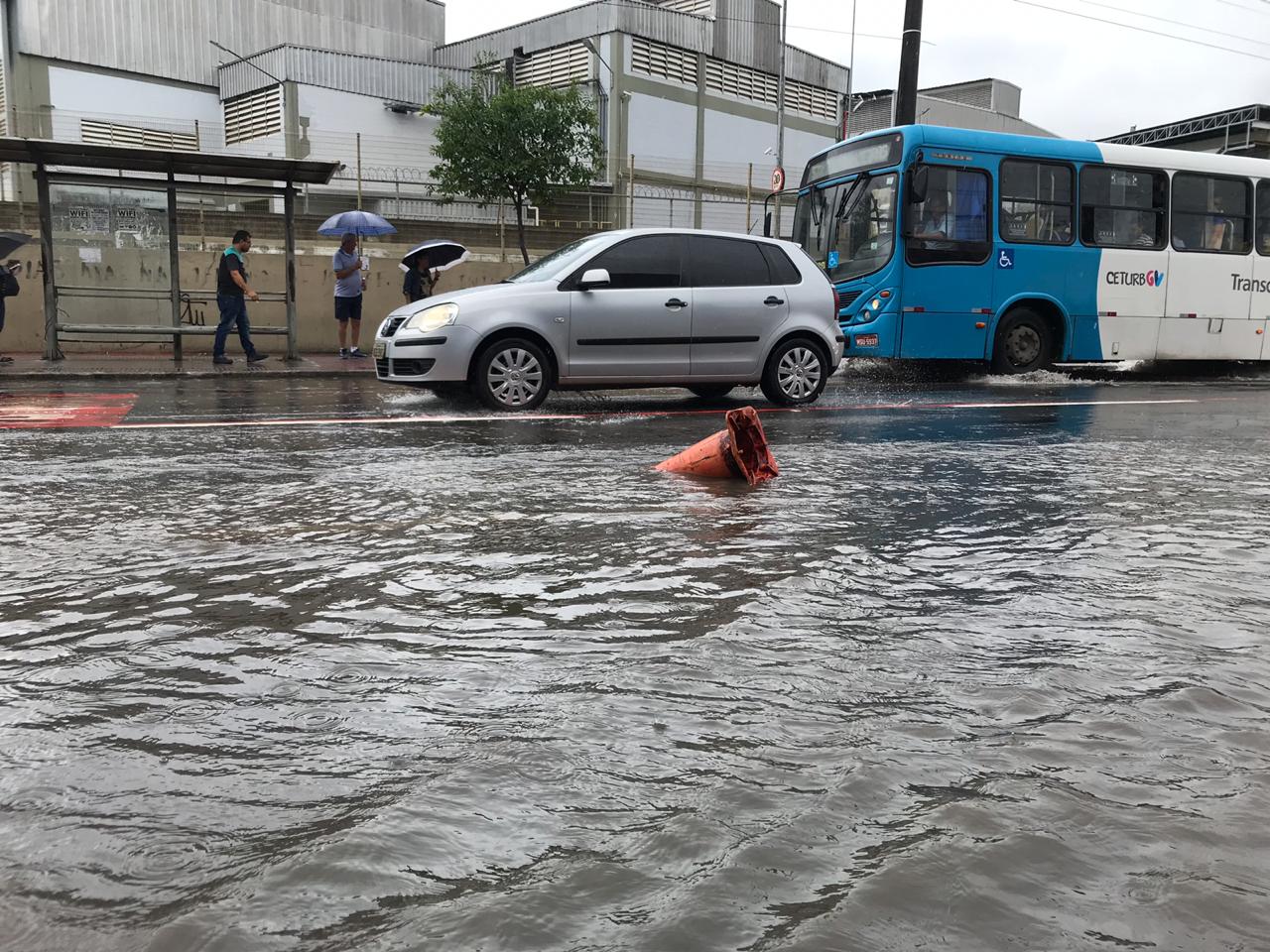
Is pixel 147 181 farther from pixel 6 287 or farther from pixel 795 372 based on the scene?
pixel 795 372

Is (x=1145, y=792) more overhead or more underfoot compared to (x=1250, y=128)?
more underfoot

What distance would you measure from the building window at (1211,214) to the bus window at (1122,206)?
1.06ft

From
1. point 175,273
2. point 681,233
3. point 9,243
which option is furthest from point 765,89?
point 681,233

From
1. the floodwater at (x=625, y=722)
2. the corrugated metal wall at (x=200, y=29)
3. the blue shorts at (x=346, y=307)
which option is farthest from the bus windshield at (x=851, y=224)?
the corrugated metal wall at (x=200, y=29)

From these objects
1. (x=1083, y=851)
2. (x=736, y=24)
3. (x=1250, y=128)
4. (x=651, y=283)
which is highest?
(x=736, y=24)

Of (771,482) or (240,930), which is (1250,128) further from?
(240,930)

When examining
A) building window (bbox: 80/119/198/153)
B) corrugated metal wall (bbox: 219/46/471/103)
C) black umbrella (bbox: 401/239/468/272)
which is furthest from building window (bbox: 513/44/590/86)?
black umbrella (bbox: 401/239/468/272)

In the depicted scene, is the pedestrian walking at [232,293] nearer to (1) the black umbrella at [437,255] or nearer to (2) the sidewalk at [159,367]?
(2) the sidewalk at [159,367]

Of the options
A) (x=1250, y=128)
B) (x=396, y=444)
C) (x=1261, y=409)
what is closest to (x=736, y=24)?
(x=1250, y=128)

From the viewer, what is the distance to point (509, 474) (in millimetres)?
7184

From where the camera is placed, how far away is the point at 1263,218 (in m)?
18.0

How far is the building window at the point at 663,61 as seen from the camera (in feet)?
136

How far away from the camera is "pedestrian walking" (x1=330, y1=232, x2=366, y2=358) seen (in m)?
17.5

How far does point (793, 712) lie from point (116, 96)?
40.7 meters
